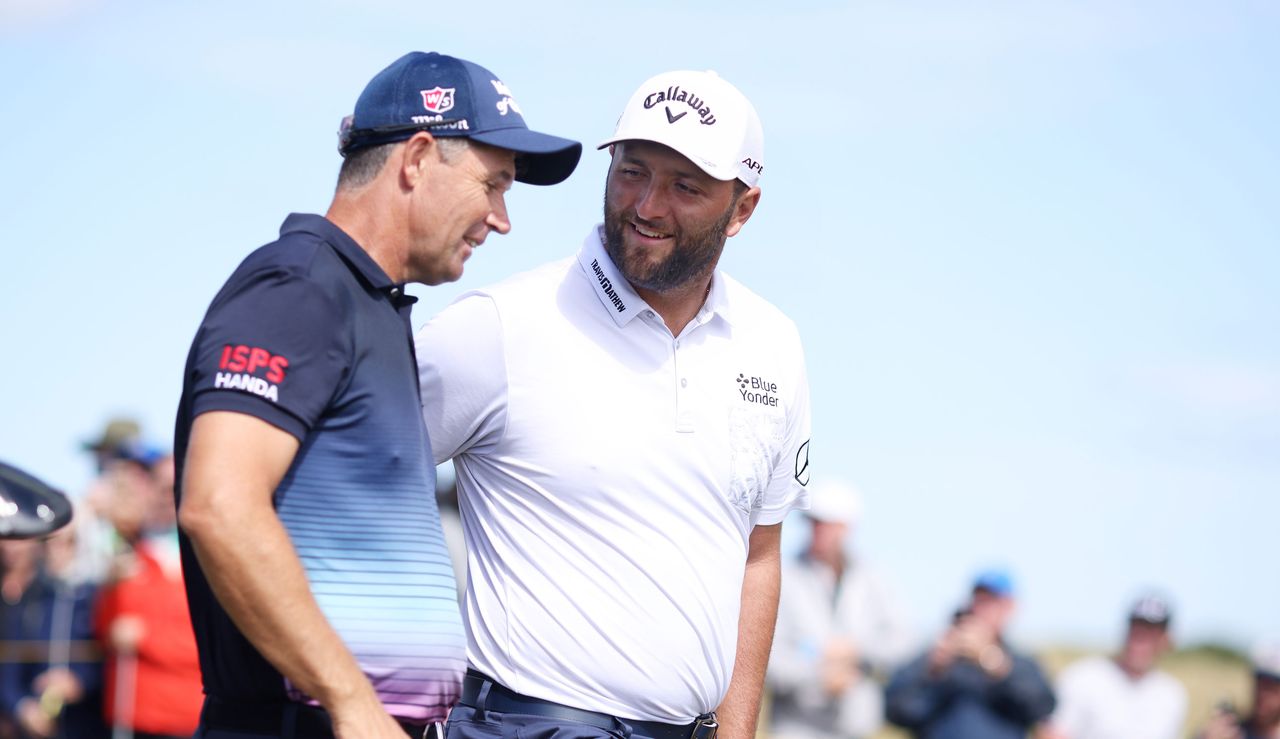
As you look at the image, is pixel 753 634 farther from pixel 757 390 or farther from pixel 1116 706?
pixel 1116 706

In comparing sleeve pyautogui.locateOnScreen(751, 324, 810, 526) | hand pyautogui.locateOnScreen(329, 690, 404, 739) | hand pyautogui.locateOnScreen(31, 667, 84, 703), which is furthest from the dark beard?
hand pyautogui.locateOnScreen(31, 667, 84, 703)

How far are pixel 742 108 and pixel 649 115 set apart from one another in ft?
1.08

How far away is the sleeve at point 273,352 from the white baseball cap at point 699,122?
62.3 inches

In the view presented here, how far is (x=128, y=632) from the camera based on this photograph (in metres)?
9.94

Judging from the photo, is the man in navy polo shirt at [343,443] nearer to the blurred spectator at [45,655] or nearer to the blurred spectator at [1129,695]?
the blurred spectator at [45,655]

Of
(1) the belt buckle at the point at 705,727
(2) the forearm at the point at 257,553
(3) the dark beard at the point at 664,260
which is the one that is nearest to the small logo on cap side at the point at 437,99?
(2) the forearm at the point at 257,553

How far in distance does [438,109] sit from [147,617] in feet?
22.3

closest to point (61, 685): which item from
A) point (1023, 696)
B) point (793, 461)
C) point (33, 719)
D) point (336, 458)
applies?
point (33, 719)

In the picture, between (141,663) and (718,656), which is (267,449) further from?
(141,663)

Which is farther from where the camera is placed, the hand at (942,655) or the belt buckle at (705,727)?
the hand at (942,655)

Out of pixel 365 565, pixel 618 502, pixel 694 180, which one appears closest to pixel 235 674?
pixel 365 565

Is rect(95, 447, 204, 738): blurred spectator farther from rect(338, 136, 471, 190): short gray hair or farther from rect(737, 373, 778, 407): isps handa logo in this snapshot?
rect(338, 136, 471, 190): short gray hair

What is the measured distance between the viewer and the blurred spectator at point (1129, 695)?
10914 mm

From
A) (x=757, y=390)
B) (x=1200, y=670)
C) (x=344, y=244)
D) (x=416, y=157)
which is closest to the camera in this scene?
Result: (x=344, y=244)
